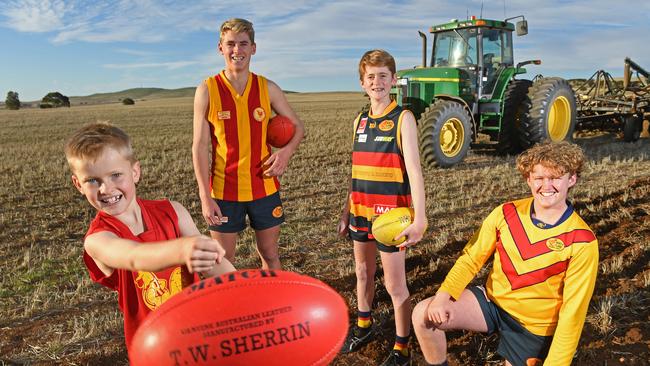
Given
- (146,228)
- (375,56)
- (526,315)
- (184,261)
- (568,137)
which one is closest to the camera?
(184,261)

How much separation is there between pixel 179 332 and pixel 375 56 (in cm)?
186

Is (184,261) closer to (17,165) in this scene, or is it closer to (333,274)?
(333,274)

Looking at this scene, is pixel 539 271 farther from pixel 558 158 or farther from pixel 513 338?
pixel 558 158

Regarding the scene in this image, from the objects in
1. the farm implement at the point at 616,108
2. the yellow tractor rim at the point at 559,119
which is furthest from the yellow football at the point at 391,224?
the farm implement at the point at 616,108

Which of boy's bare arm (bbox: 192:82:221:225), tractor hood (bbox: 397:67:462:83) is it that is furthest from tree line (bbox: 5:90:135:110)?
boy's bare arm (bbox: 192:82:221:225)

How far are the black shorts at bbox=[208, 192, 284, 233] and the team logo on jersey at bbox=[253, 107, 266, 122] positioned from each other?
49 centimetres

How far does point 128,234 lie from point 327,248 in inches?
134

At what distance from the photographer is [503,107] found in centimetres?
937

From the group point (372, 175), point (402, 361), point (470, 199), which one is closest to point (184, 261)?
point (372, 175)

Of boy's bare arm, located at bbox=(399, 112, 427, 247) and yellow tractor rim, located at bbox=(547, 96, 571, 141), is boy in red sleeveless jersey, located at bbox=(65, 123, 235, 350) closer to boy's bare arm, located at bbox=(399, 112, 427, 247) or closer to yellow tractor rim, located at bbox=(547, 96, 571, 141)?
boy's bare arm, located at bbox=(399, 112, 427, 247)

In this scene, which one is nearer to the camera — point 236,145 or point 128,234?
point 128,234

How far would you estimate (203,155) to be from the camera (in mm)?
2902

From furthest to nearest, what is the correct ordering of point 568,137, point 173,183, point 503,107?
point 568,137, point 503,107, point 173,183

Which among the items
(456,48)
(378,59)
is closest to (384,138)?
(378,59)
